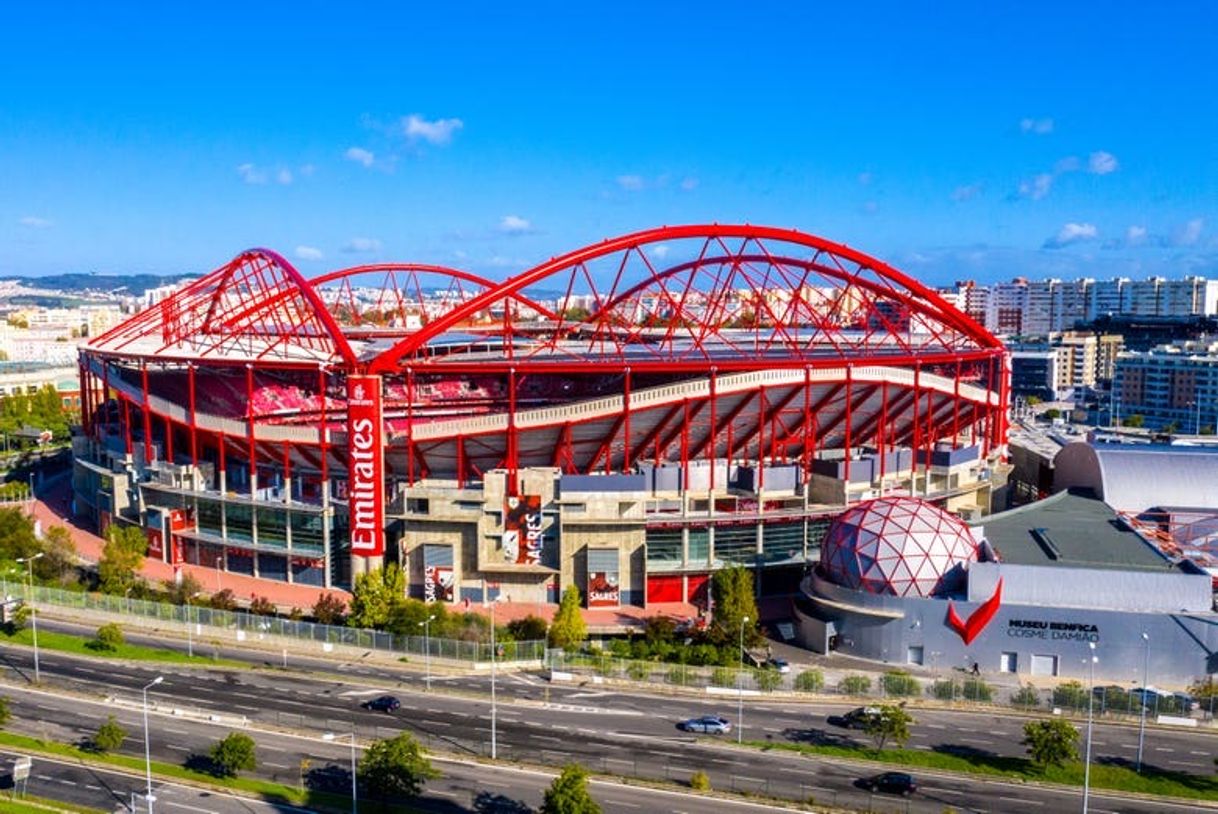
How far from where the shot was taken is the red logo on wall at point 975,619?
52812mm

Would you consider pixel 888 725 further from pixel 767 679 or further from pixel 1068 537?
pixel 1068 537

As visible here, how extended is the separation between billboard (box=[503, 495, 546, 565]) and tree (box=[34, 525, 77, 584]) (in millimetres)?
28835

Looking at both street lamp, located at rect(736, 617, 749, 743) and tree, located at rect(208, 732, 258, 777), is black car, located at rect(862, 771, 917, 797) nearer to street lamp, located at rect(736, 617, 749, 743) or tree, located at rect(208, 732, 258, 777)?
street lamp, located at rect(736, 617, 749, 743)

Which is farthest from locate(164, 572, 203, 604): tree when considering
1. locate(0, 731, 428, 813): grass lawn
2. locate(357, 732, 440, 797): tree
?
locate(357, 732, 440, 797): tree

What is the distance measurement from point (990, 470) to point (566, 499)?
119 ft

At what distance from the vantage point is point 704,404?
68938 millimetres

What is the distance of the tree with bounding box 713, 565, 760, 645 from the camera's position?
5453 centimetres

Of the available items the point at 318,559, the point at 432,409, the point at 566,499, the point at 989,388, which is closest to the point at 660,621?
the point at 566,499

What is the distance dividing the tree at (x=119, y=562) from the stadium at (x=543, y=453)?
4.03 meters

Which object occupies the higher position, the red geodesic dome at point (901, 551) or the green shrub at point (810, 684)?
the red geodesic dome at point (901, 551)

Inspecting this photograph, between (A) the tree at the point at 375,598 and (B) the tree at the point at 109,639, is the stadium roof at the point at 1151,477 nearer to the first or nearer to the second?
(A) the tree at the point at 375,598

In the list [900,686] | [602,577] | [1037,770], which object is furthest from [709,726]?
[602,577]

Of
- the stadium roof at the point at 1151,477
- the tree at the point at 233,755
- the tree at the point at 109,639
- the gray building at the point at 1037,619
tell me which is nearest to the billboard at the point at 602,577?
the gray building at the point at 1037,619

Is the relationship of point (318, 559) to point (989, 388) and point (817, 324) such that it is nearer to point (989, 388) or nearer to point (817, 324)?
point (817, 324)
